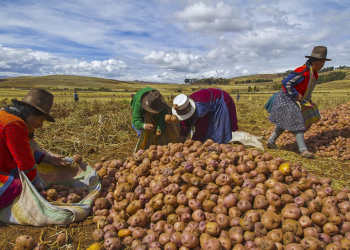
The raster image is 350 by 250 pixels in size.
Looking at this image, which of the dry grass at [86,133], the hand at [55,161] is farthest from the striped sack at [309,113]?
the hand at [55,161]

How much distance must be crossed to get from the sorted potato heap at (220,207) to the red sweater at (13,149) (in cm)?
100

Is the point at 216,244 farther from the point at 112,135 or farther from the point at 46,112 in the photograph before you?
the point at 112,135

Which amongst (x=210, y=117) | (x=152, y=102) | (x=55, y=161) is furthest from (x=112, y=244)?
(x=210, y=117)

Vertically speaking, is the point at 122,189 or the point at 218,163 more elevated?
the point at 218,163

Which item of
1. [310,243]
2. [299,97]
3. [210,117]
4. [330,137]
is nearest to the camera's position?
[310,243]

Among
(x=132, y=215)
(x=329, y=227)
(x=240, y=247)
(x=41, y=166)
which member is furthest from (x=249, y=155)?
(x=41, y=166)

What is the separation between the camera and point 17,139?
270 cm

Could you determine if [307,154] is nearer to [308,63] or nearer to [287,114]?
[287,114]

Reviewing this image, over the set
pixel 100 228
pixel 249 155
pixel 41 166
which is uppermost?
pixel 249 155

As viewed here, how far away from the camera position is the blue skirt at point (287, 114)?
495cm

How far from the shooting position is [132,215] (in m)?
2.93

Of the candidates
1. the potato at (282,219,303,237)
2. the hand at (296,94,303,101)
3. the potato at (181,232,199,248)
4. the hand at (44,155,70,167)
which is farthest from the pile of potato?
the hand at (296,94,303,101)

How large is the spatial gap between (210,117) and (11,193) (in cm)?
352

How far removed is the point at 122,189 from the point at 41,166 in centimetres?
145
